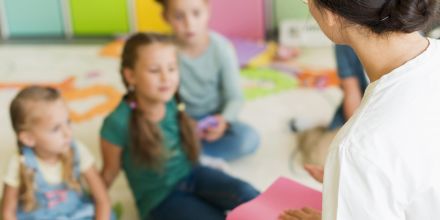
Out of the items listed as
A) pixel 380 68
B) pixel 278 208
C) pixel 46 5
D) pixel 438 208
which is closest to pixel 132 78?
pixel 278 208

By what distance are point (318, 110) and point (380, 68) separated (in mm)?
1332

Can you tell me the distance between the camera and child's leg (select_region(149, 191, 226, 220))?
1518 millimetres

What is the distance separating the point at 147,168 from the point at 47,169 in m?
0.24

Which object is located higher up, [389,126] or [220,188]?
[389,126]

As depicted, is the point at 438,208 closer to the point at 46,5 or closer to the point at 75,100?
the point at 75,100

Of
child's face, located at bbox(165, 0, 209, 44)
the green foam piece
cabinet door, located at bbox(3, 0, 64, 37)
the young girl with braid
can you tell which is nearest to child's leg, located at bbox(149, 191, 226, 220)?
the young girl with braid

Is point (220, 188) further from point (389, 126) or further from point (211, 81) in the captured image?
point (389, 126)

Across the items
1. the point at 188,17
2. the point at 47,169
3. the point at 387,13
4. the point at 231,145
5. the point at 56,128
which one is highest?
the point at 387,13

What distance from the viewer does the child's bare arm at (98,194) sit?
4.96 feet

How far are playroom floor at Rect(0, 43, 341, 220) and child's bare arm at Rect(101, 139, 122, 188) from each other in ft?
0.48

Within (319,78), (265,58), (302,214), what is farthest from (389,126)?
(265,58)

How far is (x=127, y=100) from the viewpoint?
1570mm

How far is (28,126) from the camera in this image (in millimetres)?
1424

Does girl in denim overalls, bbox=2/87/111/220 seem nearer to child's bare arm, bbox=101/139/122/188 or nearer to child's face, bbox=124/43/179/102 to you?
child's bare arm, bbox=101/139/122/188
